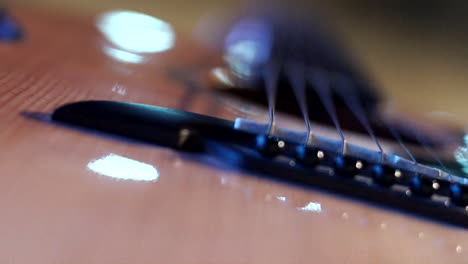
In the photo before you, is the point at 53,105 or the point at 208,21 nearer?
the point at 53,105

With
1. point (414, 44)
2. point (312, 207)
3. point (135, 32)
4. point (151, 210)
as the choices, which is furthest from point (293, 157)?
point (414, 44)

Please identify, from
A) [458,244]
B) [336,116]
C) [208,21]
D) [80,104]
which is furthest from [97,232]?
[208,21]

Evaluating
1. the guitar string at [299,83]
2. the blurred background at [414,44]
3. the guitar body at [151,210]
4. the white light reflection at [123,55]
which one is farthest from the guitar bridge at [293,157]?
the blurred background at [414,44]

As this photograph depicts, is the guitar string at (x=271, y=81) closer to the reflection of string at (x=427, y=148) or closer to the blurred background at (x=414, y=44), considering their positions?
the reflection of string at (x=427, y=148)

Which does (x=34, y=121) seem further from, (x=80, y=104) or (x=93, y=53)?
(x=93, y=53)

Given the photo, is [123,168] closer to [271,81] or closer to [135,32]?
[271,81]
